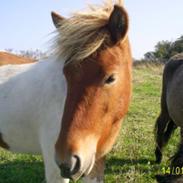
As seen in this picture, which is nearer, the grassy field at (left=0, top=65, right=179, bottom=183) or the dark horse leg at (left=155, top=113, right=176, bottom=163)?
the grassy field at (left=0, top=65, right=179, bottom=183)

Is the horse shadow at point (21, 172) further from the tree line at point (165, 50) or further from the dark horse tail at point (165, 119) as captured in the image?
A: the tree line at point (165, 50)

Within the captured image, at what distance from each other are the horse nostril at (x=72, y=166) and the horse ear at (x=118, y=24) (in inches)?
35.7

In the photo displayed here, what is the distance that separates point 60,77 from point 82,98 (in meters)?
0.93

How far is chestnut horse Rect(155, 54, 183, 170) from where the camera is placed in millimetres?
5332

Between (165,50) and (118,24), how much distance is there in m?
39.4

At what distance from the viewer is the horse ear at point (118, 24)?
2.32 meters

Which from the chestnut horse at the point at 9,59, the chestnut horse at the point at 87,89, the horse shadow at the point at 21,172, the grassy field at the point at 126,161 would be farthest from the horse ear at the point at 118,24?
the horse shadow at the point at 21,172

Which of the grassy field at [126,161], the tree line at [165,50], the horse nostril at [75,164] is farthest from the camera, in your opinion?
the tree line at [165,50]

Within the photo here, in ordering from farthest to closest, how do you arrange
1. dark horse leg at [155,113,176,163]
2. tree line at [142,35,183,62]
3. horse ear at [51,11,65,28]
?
tree line at [142,35,183,62], dark horse leg at [155,113,176,163], horse ear at [51,11,65,28]

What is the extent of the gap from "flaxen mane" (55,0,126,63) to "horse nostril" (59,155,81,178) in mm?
667

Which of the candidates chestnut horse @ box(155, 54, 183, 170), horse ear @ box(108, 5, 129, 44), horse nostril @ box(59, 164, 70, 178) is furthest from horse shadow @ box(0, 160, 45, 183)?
horse ear @ box(108, 5, 129, 44)

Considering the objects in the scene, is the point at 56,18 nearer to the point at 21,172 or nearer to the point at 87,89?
the point at 87,89

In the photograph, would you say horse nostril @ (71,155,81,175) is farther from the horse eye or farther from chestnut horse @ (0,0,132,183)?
the horse eye

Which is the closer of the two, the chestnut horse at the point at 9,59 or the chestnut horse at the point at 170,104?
the chestnut horse at the point at 9,59
